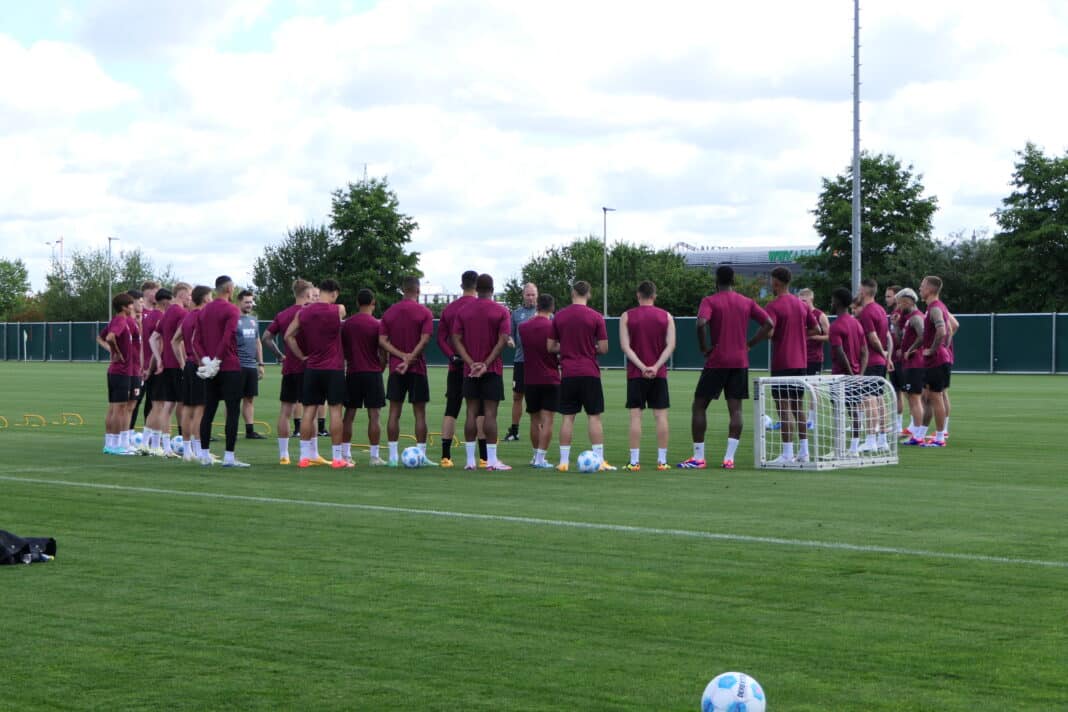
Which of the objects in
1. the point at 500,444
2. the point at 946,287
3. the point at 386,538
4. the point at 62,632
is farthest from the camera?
the point at 946,287

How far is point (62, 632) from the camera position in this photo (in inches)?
283

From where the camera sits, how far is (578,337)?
616 inches

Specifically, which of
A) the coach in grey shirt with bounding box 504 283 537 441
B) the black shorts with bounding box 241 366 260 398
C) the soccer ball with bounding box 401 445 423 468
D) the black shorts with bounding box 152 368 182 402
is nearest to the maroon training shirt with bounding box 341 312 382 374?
the soccer ball with bounding box 401 445 423 468

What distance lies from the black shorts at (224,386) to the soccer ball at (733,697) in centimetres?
1164

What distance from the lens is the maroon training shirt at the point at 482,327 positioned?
15.8 meters

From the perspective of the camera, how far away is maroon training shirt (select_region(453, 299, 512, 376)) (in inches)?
623

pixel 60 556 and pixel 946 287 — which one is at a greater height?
pixel 946 287

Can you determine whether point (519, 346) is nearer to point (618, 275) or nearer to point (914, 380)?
point (914, 380)

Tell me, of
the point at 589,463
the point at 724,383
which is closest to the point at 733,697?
the point at 589,463

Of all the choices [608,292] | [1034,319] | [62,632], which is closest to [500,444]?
[62,632]

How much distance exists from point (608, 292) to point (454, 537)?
291 feet

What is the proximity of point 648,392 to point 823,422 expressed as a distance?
2.34 m

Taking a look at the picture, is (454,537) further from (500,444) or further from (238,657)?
(500,444)

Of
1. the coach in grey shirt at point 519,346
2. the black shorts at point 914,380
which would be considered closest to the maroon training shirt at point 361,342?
the coach in grey shirt at point 519,346
